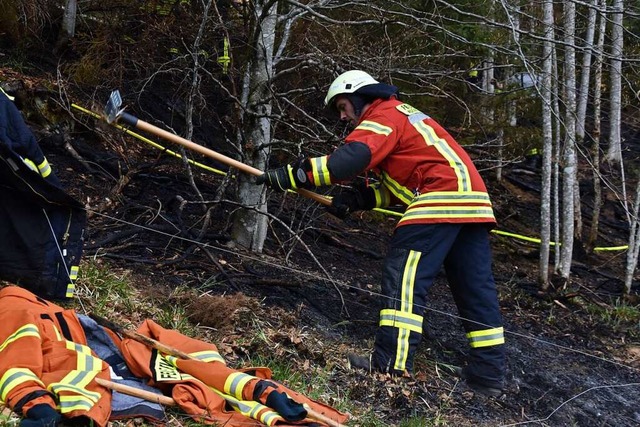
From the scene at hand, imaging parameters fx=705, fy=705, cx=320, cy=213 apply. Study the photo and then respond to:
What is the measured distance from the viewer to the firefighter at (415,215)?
450cm

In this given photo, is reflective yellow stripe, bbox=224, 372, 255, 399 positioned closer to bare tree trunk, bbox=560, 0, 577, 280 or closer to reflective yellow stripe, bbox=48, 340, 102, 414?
reflective yellow stripe, bbox=48, 340, 102, 414

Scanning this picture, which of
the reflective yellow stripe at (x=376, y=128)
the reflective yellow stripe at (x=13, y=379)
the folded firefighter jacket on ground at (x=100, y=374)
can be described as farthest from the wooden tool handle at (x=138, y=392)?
the reflective yellow stripe at (x=376, y=128)

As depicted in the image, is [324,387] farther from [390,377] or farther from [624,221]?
[624,221]

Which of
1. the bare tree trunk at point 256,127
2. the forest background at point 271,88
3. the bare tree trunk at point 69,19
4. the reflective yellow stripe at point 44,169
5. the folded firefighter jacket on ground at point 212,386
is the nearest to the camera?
the folded firefighter jacket on ground at point 212,386

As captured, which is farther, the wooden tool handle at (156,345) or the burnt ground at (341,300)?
the burnt ground at (341,300)

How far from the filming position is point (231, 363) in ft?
14.3

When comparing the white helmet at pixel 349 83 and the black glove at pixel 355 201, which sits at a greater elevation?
the white helmet at pixel 349 83

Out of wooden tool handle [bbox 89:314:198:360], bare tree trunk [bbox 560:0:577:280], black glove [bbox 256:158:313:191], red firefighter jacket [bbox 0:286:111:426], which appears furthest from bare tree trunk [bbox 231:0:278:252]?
bare tree trunk [bbox 560:0:577:280]

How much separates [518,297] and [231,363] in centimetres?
407

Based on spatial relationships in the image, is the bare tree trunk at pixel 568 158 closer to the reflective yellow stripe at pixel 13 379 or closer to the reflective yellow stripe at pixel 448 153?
the reflective yellow stripe at pixel 448 153

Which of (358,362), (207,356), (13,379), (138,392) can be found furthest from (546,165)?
(13,379)

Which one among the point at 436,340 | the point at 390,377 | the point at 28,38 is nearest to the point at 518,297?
the point at 436,340

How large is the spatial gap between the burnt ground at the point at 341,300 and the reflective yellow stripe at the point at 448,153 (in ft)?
3.43

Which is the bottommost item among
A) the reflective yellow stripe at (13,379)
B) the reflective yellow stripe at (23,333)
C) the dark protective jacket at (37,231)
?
the reflective yellow stripe at (13,379)
